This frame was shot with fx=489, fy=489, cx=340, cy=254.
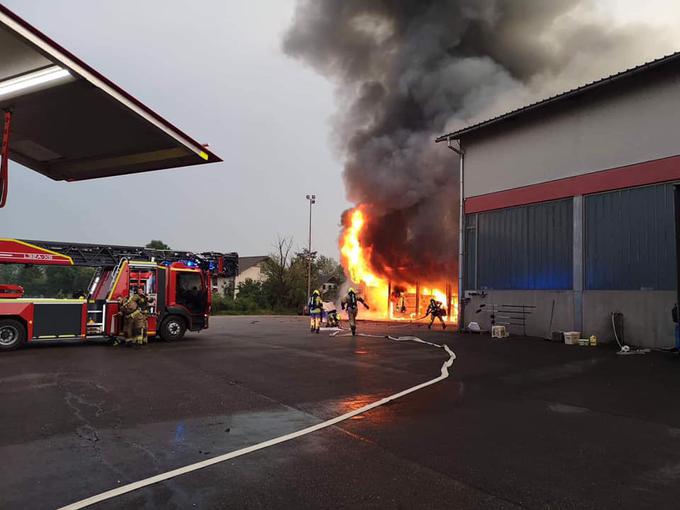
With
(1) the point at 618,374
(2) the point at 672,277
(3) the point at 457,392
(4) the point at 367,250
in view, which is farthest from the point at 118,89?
(4) the point at 367,250

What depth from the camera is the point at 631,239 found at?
42.5ft

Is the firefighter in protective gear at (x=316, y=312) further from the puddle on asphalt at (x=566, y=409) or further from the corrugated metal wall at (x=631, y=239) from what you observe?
the puddle on asphalt at (x=566, y=409)

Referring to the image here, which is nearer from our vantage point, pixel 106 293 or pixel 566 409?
pixel 566 409

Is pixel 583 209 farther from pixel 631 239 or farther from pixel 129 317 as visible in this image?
pixel 129 317

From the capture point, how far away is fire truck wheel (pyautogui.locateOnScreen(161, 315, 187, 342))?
45.3 ft

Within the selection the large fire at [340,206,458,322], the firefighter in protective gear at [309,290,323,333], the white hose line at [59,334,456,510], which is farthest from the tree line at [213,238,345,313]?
the white hose line at [59,334,456,510]

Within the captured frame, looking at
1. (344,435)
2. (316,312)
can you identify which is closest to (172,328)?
(316,312)

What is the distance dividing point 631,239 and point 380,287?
643 inches

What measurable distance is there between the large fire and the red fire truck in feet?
42.1

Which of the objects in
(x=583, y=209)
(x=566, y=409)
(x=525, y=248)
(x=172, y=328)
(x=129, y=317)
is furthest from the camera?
(x=525, y=248)

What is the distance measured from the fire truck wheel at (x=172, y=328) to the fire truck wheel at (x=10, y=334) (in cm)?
340

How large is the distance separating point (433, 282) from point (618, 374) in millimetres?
17597

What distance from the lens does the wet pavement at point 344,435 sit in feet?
10.6


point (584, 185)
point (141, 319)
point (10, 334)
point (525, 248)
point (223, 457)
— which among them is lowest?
point (223, 457)
